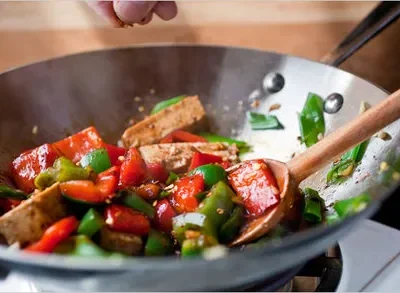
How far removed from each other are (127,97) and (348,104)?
503mm

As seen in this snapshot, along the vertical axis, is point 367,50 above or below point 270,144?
above

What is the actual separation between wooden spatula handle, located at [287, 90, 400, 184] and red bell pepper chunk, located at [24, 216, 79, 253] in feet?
1.23

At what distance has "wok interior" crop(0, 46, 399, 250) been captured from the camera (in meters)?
1.27

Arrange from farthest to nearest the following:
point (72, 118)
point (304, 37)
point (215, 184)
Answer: point (304, 37), point (72, 118), point (215, 184)

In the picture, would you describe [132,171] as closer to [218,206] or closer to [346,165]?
[218,206]

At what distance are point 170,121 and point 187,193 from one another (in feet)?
1.31

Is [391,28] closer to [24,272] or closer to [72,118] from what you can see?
[72,118]

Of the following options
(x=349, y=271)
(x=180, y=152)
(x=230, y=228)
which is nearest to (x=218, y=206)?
(x=230, y=228)

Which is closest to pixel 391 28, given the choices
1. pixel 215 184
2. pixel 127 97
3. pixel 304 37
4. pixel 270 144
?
pixel 304 37

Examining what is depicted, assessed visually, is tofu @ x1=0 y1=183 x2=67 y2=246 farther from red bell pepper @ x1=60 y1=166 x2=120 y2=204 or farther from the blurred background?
the blurred background

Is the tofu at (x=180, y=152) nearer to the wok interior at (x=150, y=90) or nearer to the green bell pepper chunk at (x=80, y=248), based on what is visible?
the wok interior at (x=150, y=90)

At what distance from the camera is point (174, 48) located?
1.42 m

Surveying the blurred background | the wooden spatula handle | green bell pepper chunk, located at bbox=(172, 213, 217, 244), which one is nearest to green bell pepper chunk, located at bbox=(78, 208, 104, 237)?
green bell pepper chunk, located at bbox=(172, 213, 217, 244)

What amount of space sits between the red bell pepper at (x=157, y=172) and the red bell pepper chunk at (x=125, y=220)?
25 centimetres
